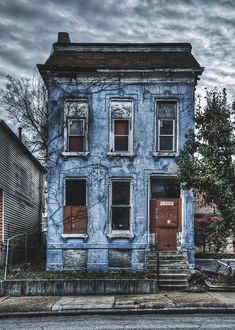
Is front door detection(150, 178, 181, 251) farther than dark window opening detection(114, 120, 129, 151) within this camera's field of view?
No

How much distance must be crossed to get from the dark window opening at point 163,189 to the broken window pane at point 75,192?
2.87 metres

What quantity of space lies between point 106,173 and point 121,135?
172 cm

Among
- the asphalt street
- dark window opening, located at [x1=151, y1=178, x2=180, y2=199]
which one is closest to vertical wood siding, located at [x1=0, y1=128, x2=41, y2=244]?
dark window opening, located at [x1=151, y1=178, x2=180, y2=199]

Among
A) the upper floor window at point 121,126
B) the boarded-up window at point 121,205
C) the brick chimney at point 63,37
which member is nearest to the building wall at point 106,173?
the upper floor window at point 121,126

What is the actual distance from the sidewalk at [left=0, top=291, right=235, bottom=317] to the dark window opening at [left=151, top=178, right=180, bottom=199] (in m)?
6.25

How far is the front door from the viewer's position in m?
21.4

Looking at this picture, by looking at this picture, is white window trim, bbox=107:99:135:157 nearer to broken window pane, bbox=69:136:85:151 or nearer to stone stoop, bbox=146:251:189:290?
broken window pane, bbox=69:136:85:151

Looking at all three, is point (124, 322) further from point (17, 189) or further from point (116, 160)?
point (17, 189)

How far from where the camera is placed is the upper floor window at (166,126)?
21.8 m

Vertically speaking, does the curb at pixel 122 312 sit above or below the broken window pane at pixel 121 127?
below

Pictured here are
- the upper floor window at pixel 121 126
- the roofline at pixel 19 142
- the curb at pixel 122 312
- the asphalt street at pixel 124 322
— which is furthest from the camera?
the roofline at pixel 19 142

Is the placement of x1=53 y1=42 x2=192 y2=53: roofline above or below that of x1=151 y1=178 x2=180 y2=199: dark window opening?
above

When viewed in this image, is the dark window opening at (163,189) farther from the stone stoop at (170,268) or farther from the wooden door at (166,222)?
the stone stoop at (170,268)

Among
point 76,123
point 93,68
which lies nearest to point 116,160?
point 76,123
